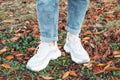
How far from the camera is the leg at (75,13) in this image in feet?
8.93

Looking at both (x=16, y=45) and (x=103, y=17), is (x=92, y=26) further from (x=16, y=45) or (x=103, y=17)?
(x=16, y=45)

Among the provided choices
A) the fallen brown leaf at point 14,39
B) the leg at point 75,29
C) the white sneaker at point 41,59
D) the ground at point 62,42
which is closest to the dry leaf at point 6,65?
the ground at point 62,42

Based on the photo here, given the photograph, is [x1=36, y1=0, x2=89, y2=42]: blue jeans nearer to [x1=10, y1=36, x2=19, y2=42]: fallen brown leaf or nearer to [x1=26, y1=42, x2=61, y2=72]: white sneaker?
[x1=26, y1=42, x2=61, y2=72]: white sneaker

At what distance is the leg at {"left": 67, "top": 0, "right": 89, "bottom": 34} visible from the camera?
2.72 meters

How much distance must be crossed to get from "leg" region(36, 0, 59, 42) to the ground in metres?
0.39

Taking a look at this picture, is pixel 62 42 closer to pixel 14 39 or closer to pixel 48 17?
pixel 14 39

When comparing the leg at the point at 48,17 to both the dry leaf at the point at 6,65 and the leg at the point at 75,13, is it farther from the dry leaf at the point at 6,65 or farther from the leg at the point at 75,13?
the dry leaf at the point at 6,65

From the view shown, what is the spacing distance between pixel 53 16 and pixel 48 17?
1.8 inches

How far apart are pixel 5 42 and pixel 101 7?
1.60m

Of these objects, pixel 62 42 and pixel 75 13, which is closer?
pixel 75 13

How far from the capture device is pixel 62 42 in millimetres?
3311

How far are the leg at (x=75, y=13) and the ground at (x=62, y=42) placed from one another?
0.35 meters

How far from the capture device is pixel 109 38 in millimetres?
3377

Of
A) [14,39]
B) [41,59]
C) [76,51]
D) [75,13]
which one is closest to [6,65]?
[41,59]
